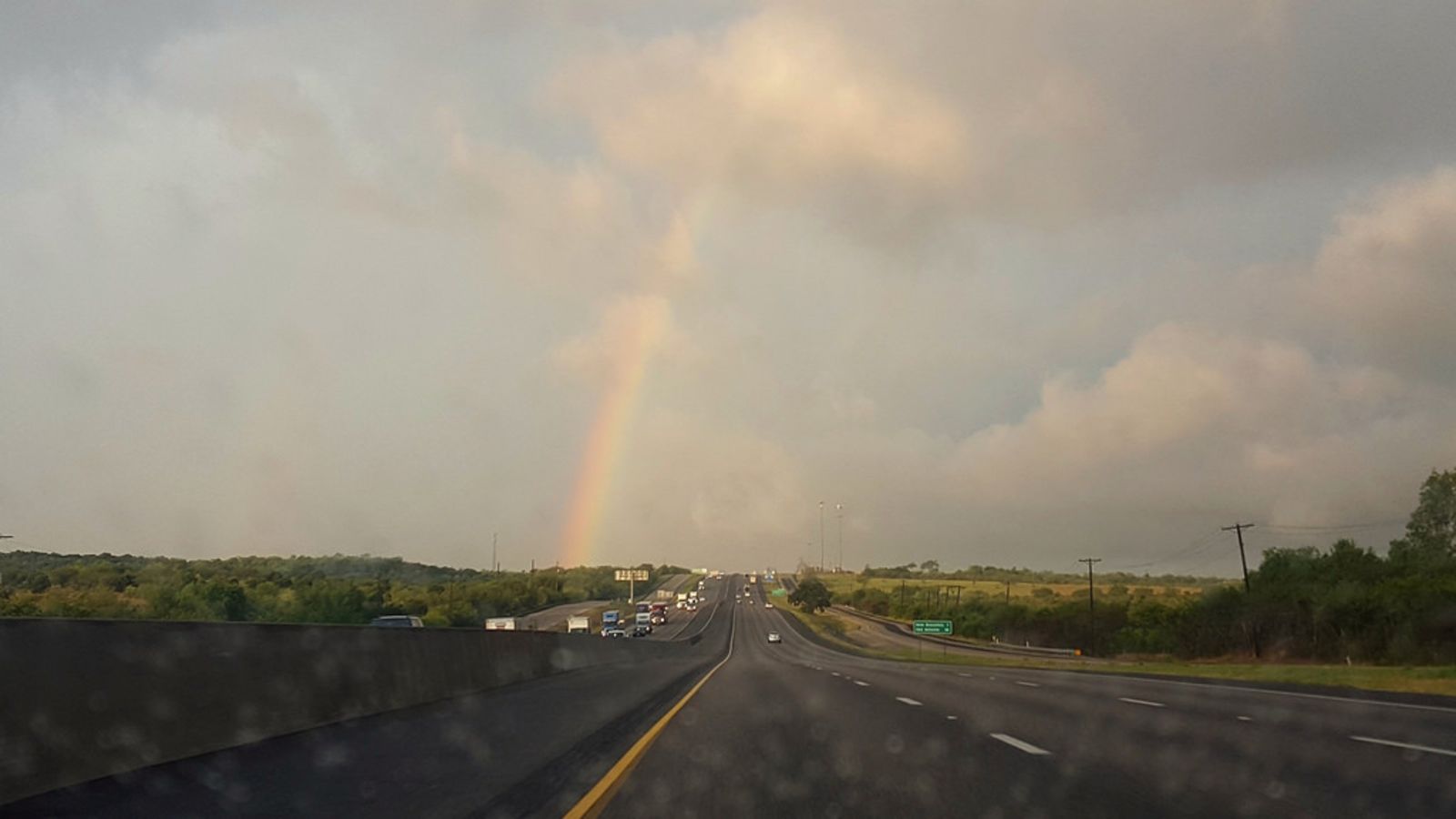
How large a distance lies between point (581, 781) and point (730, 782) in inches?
53.0

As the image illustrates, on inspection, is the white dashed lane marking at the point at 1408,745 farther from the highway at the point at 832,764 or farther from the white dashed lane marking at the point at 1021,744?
the white dashed lane marking at the point at 1021,744

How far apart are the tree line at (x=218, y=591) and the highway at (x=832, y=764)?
2.94 metres

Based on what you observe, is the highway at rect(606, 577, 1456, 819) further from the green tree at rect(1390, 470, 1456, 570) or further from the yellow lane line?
the green tree at rect(1390, 470, 1456, 570)

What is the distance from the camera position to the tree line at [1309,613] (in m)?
64.2

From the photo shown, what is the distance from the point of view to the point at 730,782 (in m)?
10.5

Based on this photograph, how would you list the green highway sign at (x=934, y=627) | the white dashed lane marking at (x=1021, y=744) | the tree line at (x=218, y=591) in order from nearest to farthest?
the white dashed lane marking at (x=1021, y=744), the tree line at (x=218, y=591), the green highway sign at (x=934, y=627)

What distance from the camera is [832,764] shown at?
1173 cm

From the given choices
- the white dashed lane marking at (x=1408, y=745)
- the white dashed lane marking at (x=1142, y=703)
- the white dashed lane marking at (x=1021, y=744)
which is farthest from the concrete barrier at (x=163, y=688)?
the white dashed lane marking at (x=1142, y=703)

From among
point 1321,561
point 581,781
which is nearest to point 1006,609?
point 1321,561

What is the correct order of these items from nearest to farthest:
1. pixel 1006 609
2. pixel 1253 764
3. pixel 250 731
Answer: pixel 1253 764
pixel 250 731
pixel 1006 609

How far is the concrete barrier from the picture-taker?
893 centimetres

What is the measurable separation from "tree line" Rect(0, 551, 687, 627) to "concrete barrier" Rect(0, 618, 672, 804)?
98 centimetres

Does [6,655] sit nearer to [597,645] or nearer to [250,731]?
[250,731]

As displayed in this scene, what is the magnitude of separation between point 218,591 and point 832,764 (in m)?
39.6
